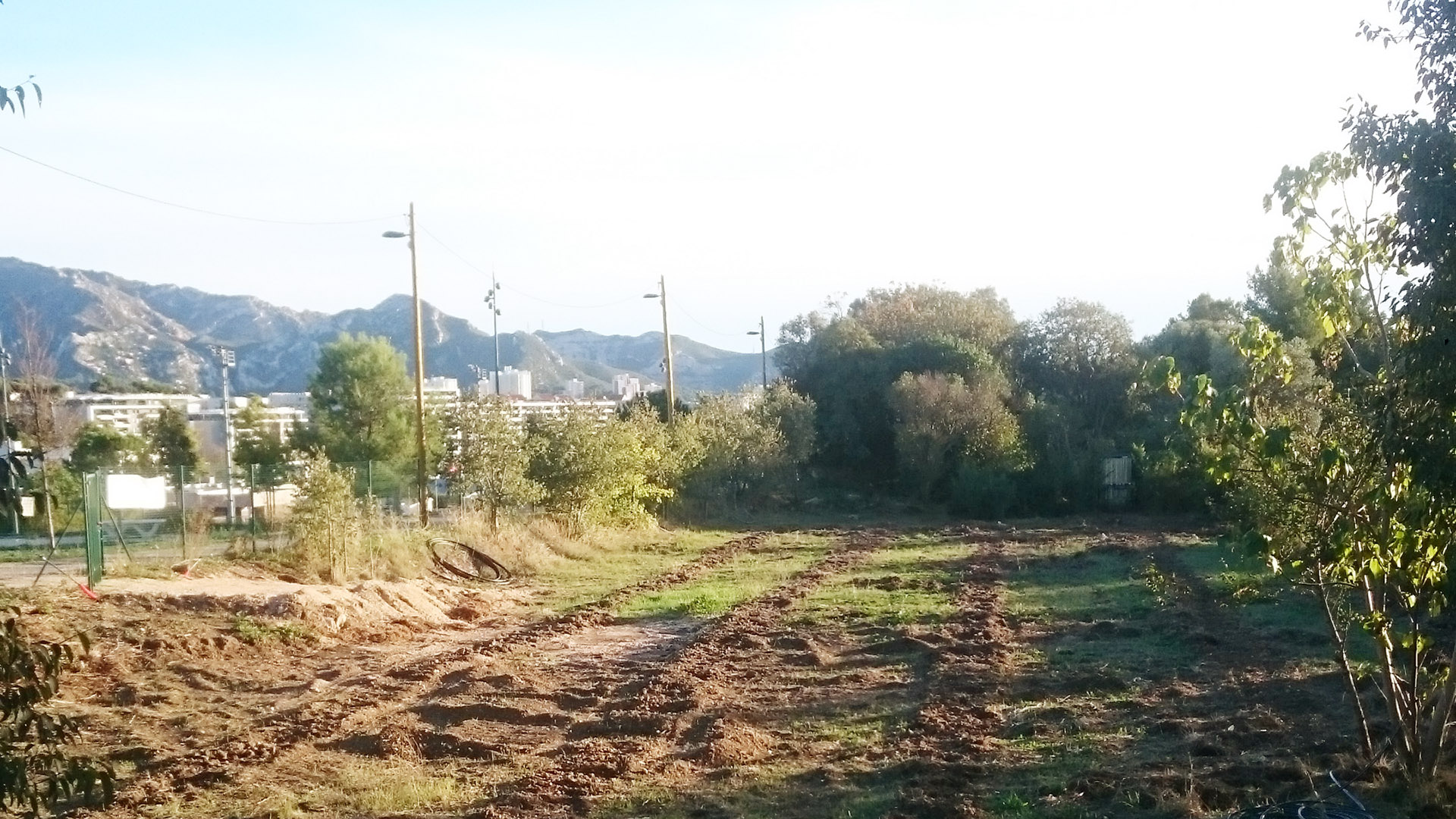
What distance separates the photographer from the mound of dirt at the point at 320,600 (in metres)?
15.6

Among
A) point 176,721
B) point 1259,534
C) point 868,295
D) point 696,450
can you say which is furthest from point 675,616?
point 868,295

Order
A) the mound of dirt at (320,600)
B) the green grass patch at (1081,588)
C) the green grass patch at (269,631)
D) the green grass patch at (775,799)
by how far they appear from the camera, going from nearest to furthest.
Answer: the green grass patch at (775,799) → the green grass patch at (269,631) → the mound of dirt at (320,600) → the green grass patch at (1081,588)

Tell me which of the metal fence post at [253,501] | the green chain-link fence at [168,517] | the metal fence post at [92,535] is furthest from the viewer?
the metal fence post at [253,501]

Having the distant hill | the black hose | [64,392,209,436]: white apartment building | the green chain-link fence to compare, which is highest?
the distant hill

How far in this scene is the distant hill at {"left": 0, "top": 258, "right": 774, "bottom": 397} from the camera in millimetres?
91438

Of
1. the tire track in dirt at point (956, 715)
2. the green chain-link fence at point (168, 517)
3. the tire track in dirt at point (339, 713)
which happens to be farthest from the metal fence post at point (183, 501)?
the tire track in dirt at point (956, 715)

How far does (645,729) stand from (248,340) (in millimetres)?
112547

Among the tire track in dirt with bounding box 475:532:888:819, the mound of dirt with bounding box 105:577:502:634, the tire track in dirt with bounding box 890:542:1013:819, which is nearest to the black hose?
the mound of dirt with bounding box 105:577:502:634

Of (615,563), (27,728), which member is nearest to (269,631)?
(615,563)

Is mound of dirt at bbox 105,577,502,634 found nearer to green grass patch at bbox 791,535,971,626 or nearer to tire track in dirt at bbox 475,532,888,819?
tire track in dirt at bbox 475,532,888,819

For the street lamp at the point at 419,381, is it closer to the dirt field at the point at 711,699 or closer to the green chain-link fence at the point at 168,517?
the green chain-link fence at the point at 168,517

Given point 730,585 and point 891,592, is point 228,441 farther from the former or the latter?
point 891,592

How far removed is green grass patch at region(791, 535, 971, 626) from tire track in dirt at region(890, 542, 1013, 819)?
0.73 meters

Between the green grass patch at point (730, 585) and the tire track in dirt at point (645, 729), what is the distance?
6.72ft
